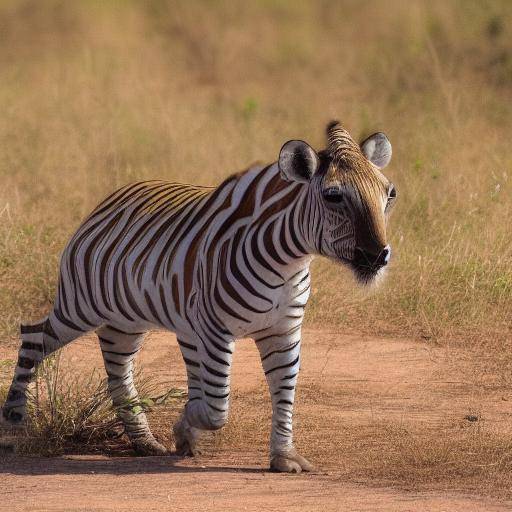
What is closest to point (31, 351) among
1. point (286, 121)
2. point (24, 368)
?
point (24, 368)

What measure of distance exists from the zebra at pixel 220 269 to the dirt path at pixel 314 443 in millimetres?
286

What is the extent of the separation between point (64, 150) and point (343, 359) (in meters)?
4.89

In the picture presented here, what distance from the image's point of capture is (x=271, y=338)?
17.9ft

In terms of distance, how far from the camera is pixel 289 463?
548 centimetres

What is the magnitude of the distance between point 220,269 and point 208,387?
0.53m

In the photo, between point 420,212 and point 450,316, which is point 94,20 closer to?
point 420,212

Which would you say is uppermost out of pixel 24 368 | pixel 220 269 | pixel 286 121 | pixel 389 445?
pixel 286 121

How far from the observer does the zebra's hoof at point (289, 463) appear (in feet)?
18.0

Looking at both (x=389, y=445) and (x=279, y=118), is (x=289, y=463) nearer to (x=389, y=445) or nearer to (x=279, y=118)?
(x=389, y=445)

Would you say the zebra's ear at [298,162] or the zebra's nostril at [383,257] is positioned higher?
→ the zebra's ear at [298,162]

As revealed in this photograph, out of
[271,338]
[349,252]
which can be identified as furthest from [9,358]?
[349,252]

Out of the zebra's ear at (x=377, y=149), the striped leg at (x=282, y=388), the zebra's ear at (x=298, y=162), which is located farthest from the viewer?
the striped leg at (x=282, y=388)

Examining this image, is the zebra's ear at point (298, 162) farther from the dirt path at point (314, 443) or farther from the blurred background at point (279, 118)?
the dirt path at point (314, 443)

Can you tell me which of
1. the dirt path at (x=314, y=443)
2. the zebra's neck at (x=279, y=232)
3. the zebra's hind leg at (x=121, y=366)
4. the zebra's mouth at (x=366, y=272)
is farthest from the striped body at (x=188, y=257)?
the dirt path at (x=314, y=443)
